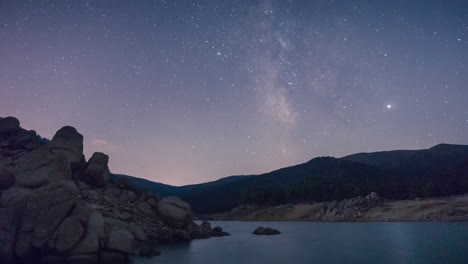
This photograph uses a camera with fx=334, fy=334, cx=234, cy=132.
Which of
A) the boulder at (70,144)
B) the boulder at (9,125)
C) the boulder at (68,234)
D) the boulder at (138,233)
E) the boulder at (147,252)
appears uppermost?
the boulder at (9,125)

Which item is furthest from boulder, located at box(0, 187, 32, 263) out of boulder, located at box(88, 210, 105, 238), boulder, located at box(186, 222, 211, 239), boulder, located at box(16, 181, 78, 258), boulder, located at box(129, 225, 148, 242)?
boulder, located at box(186, 222, 211, 239)

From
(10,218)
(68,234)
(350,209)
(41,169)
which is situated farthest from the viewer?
(350,209)

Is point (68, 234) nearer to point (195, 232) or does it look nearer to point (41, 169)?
point (41, 169)

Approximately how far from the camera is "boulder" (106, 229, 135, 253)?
3328cm

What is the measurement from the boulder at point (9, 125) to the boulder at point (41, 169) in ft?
72.6

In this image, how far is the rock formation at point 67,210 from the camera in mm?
30375

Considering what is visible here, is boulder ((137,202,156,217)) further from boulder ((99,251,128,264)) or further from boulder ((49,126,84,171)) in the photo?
boulder ((99,251,128,264))

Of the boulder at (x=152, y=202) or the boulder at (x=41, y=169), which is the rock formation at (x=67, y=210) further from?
the boulder at (x=152, y=202)

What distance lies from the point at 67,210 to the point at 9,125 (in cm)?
3328

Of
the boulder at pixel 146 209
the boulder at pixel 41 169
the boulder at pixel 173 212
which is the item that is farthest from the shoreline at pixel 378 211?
the boulder at pixel 41 169

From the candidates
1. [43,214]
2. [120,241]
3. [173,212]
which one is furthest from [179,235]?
[43,214]

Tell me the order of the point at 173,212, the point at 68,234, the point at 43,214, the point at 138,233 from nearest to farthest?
the point at 68,234 < the point at 43,214 < the point at 138,233 < the point at 173,212

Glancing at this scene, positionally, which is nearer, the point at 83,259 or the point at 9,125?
the point at 83,259

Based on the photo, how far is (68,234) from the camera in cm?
3089
